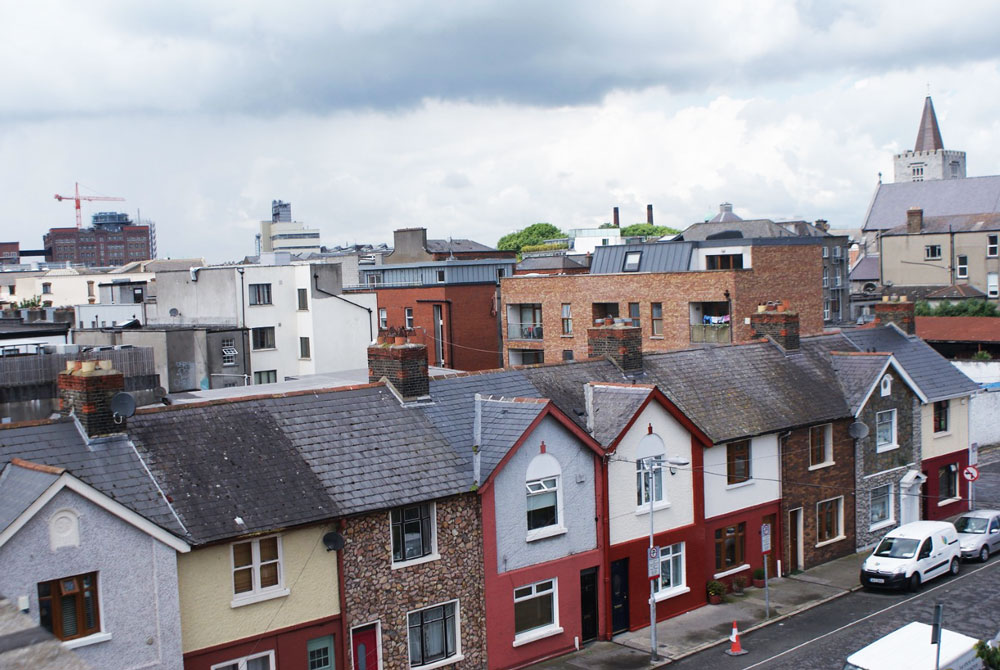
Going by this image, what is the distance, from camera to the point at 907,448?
36.7 meters

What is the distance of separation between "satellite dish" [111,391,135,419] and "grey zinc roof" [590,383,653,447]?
12.3 m

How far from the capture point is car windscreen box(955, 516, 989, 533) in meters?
34.1

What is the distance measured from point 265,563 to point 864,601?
18591 mm

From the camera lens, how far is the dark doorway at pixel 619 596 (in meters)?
27.0

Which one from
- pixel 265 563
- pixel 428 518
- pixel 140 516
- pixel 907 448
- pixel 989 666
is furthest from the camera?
pixel 907 448

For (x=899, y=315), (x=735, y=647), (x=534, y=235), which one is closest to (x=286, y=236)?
(x=534, y=235)

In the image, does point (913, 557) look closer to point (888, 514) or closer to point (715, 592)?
point (888, 514)

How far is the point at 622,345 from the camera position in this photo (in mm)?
30938

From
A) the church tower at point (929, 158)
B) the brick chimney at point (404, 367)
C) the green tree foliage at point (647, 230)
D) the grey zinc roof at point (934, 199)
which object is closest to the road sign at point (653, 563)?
the brick chimney at point (404, 367)

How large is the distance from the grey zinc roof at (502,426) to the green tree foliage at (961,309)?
62.3 metres

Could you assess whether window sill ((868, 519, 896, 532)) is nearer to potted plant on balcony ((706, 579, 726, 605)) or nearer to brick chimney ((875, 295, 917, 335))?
brick chimney ((875, 295, 917, 335))

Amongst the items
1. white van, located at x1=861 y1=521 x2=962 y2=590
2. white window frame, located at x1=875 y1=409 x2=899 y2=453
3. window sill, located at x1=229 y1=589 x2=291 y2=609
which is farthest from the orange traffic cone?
white window frame, located at x1=875 y1=409 x2=899 y2=453

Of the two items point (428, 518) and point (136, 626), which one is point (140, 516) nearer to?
point (136, 626)

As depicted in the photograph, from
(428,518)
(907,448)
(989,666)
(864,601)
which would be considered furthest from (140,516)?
(907,448)
